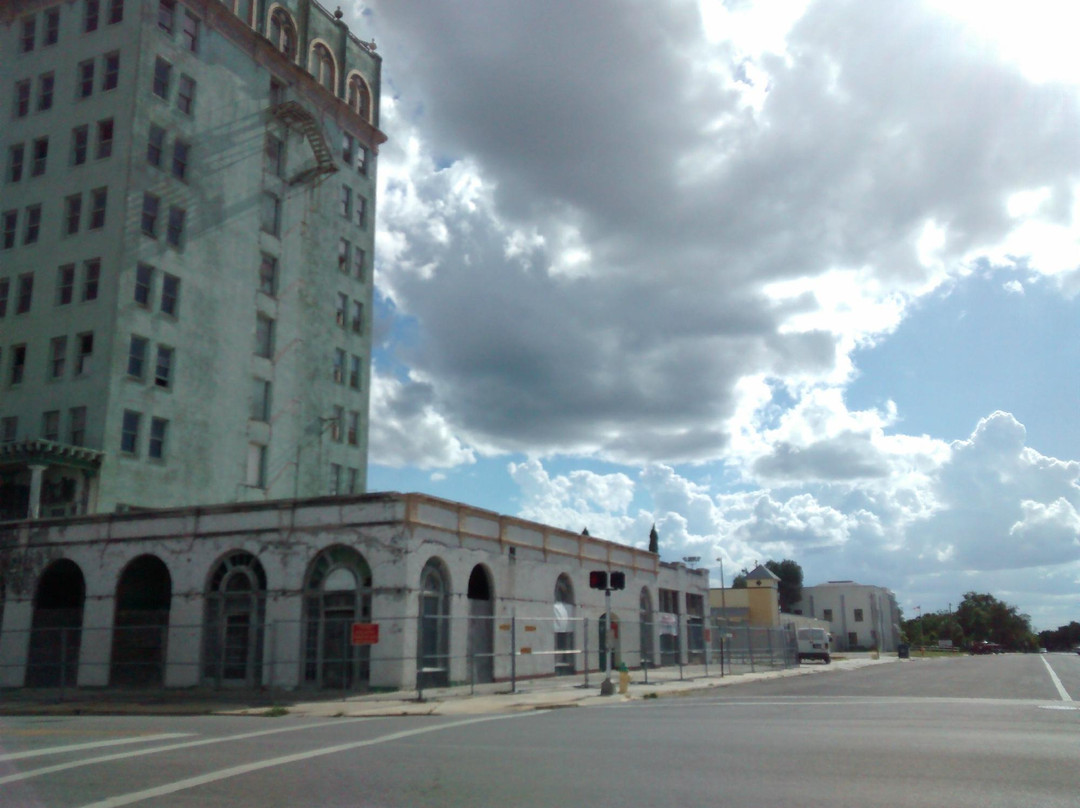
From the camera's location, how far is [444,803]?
930 centimetres

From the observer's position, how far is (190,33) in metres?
46.6

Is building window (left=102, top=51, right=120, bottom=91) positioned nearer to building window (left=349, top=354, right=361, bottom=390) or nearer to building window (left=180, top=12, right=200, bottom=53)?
building window (left=180, top=12, right=200, bottom=53)

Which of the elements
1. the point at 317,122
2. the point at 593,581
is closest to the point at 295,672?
the point at 593,581

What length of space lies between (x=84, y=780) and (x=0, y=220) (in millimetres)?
41373

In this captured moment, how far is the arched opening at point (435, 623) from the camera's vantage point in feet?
93.6

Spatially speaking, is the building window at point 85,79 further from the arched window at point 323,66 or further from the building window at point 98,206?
the arched window at point 323,66

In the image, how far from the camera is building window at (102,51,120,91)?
4362cm

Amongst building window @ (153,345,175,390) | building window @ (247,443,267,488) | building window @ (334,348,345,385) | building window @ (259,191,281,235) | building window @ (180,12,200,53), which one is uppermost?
building window @ (180,12,200,53)

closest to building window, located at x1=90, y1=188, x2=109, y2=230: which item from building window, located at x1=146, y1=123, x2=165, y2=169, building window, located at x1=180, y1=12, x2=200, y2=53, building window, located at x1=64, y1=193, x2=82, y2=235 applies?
Result: building window, located at x1=64, y1=193, x2=82, y2=235

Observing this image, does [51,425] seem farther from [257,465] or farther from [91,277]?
[257,465]

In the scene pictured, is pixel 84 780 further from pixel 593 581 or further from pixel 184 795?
pixel 593 581

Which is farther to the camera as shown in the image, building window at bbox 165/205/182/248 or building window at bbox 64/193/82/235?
building window at bbox 165/205/182/248

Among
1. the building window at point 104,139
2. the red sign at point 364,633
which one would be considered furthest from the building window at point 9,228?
the red sign at point 364,633

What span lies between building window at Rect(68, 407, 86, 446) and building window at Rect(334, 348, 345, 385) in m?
15.7
